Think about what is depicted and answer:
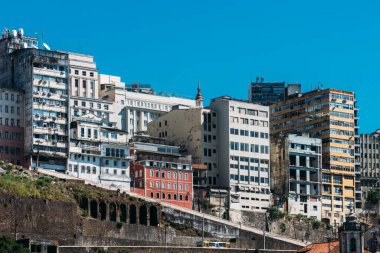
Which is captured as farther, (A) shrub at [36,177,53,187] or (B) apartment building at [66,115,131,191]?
(B) apartment building at [66,115,131,191]

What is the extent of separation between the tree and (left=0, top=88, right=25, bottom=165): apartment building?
35.9 m

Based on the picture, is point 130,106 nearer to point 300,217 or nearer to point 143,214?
point 300,217

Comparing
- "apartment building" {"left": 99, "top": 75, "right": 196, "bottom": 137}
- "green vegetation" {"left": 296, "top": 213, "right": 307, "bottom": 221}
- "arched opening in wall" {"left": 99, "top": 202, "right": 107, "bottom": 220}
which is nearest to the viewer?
"arched opening in wall" {"left": 99, "top": 202, "right": 107, "bottom": 220}

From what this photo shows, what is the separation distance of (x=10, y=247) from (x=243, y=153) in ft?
204

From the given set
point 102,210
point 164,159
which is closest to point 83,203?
point 102,210

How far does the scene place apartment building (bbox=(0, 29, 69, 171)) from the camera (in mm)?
160000

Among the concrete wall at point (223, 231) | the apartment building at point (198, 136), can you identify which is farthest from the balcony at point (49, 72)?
the concrete wall at point (223, 231)

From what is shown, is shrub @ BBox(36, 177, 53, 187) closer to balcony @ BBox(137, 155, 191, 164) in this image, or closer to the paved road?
the paved road

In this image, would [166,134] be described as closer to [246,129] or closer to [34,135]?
[246,129]

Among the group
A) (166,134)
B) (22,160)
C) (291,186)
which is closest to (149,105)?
(166,134)

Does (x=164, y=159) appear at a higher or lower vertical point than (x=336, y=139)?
lower

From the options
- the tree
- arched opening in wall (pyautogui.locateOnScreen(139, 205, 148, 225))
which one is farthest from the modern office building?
the tree

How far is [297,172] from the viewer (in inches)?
7362

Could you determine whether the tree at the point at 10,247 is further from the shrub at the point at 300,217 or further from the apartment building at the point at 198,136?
the shrub at the point at 300,217
